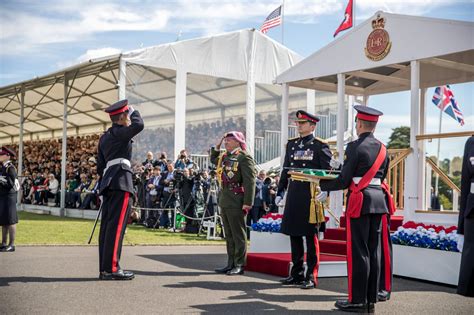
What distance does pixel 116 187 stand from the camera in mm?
6988

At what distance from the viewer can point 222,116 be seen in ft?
65.9

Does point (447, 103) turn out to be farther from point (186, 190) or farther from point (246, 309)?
point (246, 309)

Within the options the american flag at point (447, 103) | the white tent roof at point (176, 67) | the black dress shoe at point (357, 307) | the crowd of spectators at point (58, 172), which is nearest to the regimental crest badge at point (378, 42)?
the black dress shoe at point (357, 307)

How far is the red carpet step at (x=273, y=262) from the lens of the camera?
7734 mm

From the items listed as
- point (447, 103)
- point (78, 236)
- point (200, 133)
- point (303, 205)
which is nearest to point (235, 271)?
point (303, 205)

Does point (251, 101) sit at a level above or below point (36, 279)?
above

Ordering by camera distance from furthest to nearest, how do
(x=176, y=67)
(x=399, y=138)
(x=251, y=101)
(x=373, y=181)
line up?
1. (x=399, y=138)
2. (x=251, y=101)
3. (x=176, y=67)
4. (x=373, y=181)

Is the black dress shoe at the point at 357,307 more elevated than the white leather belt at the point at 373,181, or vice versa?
the white leather belt at the point at 373,181

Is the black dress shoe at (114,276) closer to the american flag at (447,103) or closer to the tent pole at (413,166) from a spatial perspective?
the tent pole at (413,166)

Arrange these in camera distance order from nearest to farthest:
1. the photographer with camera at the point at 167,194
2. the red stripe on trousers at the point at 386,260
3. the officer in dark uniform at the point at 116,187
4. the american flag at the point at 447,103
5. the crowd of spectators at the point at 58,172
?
the red stripe on trousers at the point at 386,260 → the officer in dark uniform at the point at 116,187 → the photographer with camera at the point at 167,194 → the crowd of spectators at the point at 58,172 → the american flag at the point at 447,103

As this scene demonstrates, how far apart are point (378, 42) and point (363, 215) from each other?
4603 mm

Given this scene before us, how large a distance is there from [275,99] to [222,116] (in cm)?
228

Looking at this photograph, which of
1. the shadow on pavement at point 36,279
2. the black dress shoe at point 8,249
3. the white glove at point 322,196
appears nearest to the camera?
the white glove at point 322,196

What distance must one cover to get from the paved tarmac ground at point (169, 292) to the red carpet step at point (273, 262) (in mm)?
198
